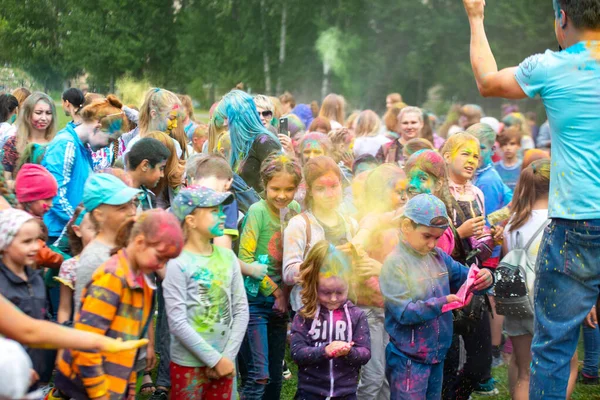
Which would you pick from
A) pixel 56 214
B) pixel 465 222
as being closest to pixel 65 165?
pixel 56 214

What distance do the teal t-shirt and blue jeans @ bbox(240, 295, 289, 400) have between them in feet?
0.76

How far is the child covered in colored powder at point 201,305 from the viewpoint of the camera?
4.26 meters

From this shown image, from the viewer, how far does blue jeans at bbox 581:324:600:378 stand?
689cm

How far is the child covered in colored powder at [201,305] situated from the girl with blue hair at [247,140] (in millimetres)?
1426

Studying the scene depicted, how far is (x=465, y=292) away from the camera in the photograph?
15.0 ft

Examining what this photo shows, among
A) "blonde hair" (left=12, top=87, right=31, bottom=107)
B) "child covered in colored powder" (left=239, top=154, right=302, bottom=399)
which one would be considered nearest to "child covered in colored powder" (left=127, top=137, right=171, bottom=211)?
"child covered in colored powder" (left=239, top=154, right=302, bottom=399)

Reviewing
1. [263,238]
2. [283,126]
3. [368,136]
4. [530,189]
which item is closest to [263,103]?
[283,126]

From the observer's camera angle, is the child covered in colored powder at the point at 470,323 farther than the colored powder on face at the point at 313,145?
No

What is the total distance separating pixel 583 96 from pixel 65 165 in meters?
3.63

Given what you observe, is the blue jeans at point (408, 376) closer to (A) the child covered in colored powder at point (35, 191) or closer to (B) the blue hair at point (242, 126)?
(B) the blue hair at point (242, 126)

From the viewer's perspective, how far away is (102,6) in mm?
7523

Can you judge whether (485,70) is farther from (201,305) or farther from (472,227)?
(201,305)

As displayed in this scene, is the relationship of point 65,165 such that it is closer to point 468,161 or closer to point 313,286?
point 313,286

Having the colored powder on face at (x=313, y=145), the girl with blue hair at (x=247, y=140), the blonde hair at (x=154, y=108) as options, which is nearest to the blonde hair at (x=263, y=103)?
the colored powder on face at (x=313, y=145)
